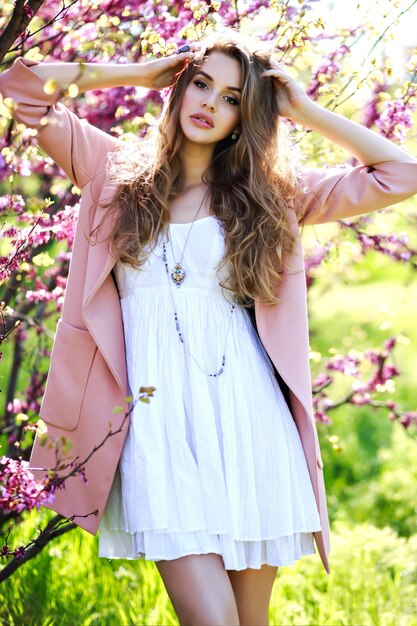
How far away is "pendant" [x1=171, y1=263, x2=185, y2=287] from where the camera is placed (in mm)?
2762

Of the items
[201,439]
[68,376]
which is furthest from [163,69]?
[201,439]

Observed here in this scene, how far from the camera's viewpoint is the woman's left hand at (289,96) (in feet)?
9.74

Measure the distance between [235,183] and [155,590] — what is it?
188cm

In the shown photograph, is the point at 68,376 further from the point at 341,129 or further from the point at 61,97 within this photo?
the point at 341,129

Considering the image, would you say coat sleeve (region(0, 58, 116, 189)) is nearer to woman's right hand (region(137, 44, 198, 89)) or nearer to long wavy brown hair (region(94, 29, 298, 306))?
long wavy brown hair (region(94, 29, 298, 306))

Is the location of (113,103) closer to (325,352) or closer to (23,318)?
(23,318)

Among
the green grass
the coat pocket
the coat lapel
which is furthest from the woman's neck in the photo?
the green grass

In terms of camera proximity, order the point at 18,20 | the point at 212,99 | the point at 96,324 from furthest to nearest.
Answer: the point at 212,99
the point at 96,324
the point at 18,20

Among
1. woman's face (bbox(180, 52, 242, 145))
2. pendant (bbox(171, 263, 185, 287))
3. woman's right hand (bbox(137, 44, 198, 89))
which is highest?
woman's right hand (bbox(137, 44, 198, 89))

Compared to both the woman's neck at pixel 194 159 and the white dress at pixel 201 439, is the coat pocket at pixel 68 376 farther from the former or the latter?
the woman's neck at pixel 194 159

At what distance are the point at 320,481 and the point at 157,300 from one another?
2.37ft

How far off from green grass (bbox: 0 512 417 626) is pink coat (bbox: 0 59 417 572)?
110 cm

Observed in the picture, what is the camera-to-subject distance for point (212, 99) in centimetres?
287

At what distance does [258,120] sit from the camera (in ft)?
9.66
